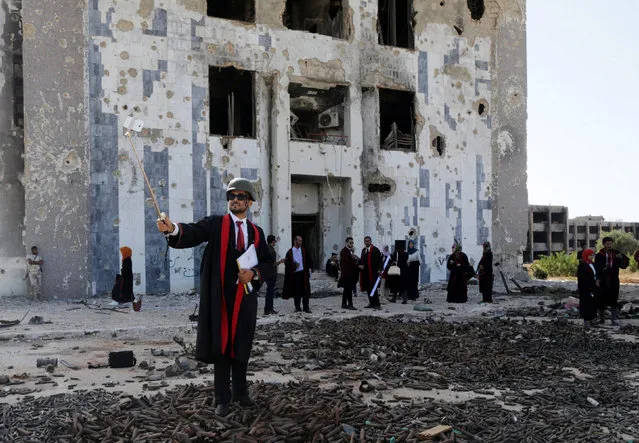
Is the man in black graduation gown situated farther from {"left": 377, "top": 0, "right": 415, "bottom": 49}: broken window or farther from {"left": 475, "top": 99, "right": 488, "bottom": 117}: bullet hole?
{"left": 475, "top": 99, "right": 488, "bottom": 117}: bullet hole

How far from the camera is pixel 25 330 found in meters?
11.2

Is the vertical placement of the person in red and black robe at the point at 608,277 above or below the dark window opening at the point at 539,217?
below

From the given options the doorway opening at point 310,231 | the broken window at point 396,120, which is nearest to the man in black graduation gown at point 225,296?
the doorway opening at point 310,231

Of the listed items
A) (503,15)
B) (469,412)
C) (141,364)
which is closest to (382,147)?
(503,15)

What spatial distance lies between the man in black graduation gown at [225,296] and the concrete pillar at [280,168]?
15.1 meters

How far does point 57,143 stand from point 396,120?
1377cm

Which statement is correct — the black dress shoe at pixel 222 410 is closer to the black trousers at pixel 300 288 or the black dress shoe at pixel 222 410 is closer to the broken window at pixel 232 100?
the black trousers at pixel 300 288

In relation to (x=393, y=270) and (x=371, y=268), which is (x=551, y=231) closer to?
(x=393, y=270)

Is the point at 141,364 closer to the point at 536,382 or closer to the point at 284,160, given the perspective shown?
the point at 536,382

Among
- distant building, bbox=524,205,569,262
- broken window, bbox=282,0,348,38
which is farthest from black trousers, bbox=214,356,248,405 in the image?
distant building, bbox=524,205,569,262

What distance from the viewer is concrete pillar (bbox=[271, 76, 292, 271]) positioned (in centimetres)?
2058

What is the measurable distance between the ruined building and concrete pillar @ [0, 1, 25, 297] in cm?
4

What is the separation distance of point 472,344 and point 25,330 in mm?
7794

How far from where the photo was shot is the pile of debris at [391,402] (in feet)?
15.7
